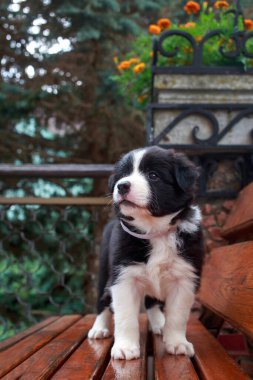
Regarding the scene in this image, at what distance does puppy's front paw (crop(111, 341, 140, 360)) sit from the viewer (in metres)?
1.94

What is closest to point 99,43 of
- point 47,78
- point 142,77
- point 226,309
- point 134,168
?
point 47,78

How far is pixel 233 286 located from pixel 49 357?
2.68ft

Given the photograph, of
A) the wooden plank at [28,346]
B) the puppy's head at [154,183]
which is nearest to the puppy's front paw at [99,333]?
the wooden plank at [28,346]

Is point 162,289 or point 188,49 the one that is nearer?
point 162,289

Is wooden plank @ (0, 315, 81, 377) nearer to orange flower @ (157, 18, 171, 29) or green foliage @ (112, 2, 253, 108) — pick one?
green foliage @ (112, 2, 253, 108)

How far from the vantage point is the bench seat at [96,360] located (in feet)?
5.47

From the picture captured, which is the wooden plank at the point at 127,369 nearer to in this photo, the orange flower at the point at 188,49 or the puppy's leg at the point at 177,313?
the puppy's leg at the point at 177,313

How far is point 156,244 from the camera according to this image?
2.12 m

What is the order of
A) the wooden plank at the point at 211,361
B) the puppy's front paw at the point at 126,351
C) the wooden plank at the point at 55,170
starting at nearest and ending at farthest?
the wooden plank at the point at 211,361 < the puppy's front paw at the point at 126,351 < the wooden plank at the point at 55,170

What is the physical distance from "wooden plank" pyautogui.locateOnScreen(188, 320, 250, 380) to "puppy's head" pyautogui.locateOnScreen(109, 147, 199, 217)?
0.61 metres

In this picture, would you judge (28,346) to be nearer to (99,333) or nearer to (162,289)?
(99,333)

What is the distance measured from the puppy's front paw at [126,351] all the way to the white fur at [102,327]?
496 millimetres

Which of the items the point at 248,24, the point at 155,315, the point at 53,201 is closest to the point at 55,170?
the point at 53,201

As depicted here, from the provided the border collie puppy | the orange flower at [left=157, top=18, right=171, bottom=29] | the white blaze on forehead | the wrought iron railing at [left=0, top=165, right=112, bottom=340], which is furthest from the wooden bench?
the wrought iron railing at [left=0, top=165, right=112, bottom=340]
